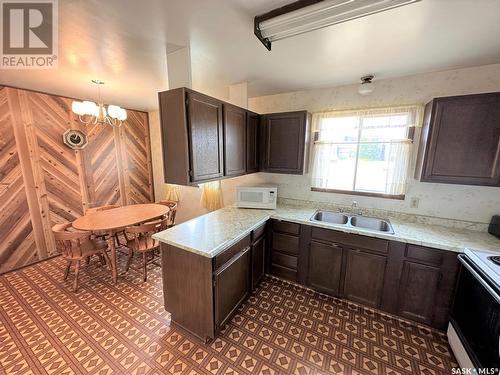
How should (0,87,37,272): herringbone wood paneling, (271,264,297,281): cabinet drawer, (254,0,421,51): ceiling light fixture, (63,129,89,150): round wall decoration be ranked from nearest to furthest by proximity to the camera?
1. (254,0,421,51): ceiling light fixture
2. (271,264,297,281): cabinet drawer
3. (0,87,37,272): herringbone wood paneling
4. (63,129,89,150): round wall decoration

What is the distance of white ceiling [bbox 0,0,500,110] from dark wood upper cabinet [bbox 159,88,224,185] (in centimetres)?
44

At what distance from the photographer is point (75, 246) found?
8.73 feet

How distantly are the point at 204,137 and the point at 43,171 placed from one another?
296 cm

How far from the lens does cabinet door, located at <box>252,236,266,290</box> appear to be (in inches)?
89.6

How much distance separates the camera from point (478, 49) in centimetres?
163

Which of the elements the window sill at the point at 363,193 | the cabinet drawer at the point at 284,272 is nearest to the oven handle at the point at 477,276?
the window sill at the point at 363,193

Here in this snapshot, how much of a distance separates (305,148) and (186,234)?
5.89 ft

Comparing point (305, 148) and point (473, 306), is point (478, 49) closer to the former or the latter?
point (305, 148)

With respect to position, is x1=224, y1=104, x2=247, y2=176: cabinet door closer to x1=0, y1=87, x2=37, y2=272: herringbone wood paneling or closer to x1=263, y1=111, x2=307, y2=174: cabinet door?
x1=263, y1=111, x2=307, y2=174: cabinet door

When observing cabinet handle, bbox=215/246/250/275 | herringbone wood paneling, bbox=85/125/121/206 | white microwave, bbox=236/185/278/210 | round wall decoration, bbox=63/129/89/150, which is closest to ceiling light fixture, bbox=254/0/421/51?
white microwave, bbox=236/185/278/210

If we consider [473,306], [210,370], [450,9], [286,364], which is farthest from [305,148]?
[210,370]

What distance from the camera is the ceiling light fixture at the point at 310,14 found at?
3.38 ft

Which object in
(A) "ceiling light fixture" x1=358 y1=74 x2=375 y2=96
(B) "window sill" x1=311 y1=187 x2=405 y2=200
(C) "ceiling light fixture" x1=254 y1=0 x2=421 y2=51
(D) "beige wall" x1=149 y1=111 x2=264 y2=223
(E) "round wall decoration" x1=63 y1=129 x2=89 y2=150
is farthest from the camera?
(D) "beige wall" x1=149 y1=111 x2=264 y2=223

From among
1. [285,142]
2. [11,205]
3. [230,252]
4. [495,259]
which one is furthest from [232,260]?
[11,205]
